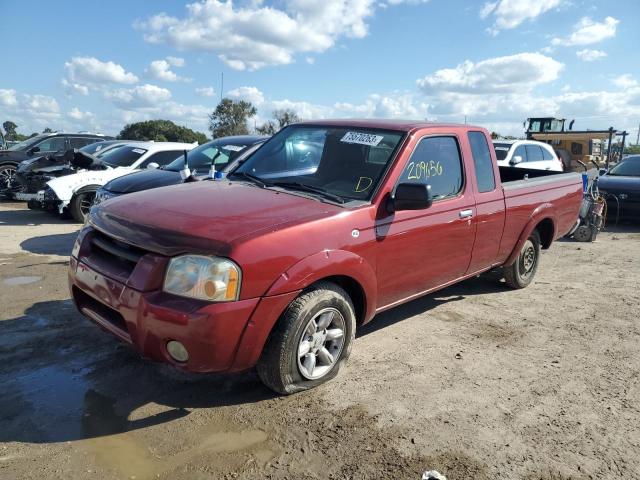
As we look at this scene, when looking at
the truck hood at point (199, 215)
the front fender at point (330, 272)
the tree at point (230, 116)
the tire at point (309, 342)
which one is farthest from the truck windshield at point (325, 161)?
the tree at point (230, 116)

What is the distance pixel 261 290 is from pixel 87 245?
1421mm

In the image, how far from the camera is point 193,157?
8.30 meters

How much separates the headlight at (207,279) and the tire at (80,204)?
7720mm

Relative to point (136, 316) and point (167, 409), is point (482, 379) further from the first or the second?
point (136, 316)

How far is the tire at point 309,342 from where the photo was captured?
317 centimetres

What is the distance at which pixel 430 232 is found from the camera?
4.14 meters

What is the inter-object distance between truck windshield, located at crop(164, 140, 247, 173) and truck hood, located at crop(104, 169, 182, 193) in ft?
1.37

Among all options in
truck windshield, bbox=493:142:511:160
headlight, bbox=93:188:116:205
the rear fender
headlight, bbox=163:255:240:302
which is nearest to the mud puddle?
headlight, bbox=93:188:116:205

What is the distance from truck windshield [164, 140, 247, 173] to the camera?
8.00 metres

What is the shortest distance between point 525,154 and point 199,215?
1097cm

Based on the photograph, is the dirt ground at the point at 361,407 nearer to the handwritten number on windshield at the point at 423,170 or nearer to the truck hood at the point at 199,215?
the truck hood at the point at 199,215

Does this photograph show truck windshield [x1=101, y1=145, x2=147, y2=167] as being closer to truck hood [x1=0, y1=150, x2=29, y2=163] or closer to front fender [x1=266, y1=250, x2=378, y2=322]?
truck hood [x1=0, y1=150, x2=29, y2=163]

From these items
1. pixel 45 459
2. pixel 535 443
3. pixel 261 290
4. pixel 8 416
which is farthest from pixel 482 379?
pixel 8 416

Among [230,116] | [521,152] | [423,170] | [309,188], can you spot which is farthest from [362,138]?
[230,116]
